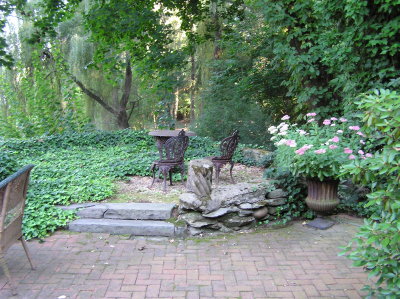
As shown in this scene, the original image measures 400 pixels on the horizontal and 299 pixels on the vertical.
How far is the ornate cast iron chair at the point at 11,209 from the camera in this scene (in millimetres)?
2818

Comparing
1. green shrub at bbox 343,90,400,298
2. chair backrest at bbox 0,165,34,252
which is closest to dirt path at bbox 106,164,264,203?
chair backrest at bbox 0,165,34,252

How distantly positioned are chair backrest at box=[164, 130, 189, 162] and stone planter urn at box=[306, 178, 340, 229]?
2102 millimetres

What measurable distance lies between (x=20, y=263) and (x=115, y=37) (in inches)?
299

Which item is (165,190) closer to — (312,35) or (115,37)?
(312,35)

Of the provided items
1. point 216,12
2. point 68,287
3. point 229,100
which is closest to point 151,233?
point 68,287

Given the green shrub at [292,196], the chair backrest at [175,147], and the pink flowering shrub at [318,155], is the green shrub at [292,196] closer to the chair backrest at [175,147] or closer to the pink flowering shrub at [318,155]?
the pink flowering shrub at [318,155]

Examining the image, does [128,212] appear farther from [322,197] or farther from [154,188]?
[322,197]

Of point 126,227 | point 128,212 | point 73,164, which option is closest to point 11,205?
point 126,227

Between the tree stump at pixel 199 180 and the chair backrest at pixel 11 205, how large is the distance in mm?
1958

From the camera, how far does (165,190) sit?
543 cm

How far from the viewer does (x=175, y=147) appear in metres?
5.55

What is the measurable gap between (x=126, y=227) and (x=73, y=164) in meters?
3.30

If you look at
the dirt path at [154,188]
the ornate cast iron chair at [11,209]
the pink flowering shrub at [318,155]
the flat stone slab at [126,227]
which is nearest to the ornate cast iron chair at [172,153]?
the dirt path at [154,188]

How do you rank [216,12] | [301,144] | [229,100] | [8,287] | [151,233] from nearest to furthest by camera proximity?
[8,287]
[151,233]
[301,144]
[229,100]
[216,12]
